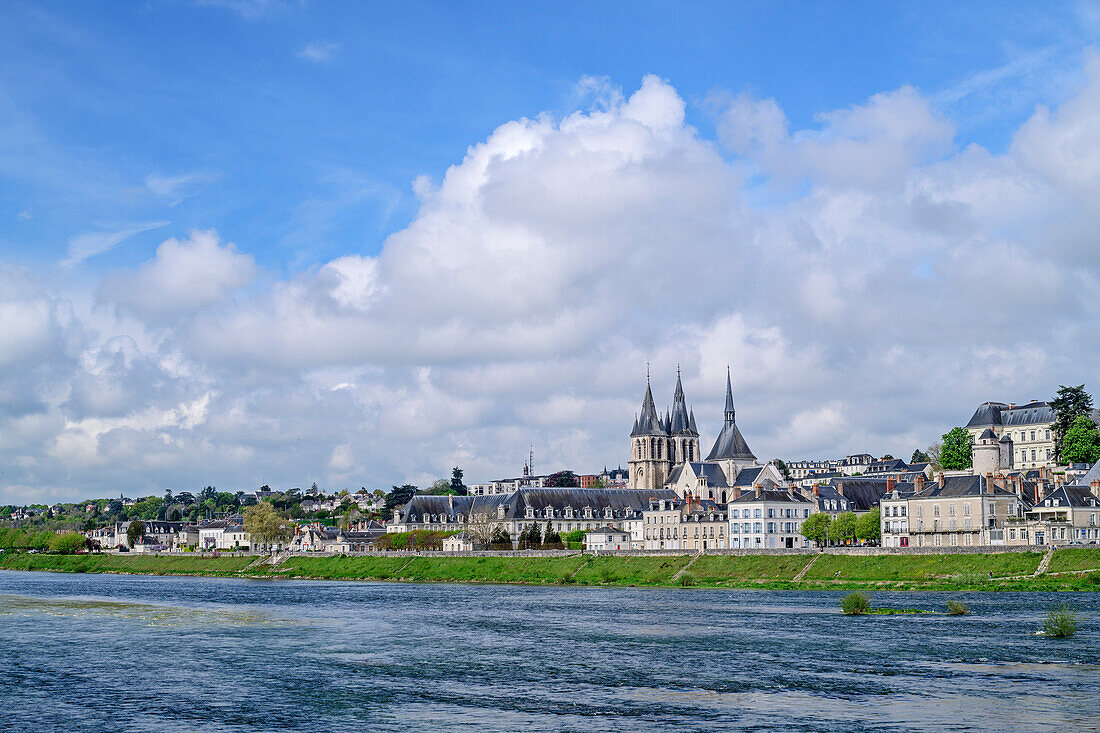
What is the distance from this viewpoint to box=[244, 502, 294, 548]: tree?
6560 inches

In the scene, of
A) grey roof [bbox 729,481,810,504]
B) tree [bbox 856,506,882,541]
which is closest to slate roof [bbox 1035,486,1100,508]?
tree [bbox 856,506,882,541]

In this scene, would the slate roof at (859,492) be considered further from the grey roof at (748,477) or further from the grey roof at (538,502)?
the grey roof at (538,502)

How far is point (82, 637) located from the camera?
195 ft

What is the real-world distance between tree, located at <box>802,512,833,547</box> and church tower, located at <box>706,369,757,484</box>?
56.3m

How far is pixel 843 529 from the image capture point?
391 feet

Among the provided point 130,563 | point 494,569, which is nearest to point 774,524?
point 494,569

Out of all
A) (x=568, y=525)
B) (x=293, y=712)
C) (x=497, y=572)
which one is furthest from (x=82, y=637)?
(x=568, y=525)

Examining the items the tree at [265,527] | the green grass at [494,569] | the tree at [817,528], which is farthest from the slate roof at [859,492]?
the tree at [265,527]

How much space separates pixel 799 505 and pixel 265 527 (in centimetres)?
8203

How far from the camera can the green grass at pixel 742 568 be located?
102 m

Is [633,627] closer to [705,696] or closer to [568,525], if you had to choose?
[705,696]

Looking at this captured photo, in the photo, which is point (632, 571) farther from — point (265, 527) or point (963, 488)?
point (265, 527)

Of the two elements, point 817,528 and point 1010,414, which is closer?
point 817,528

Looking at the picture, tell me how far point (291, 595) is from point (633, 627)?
148 feet
